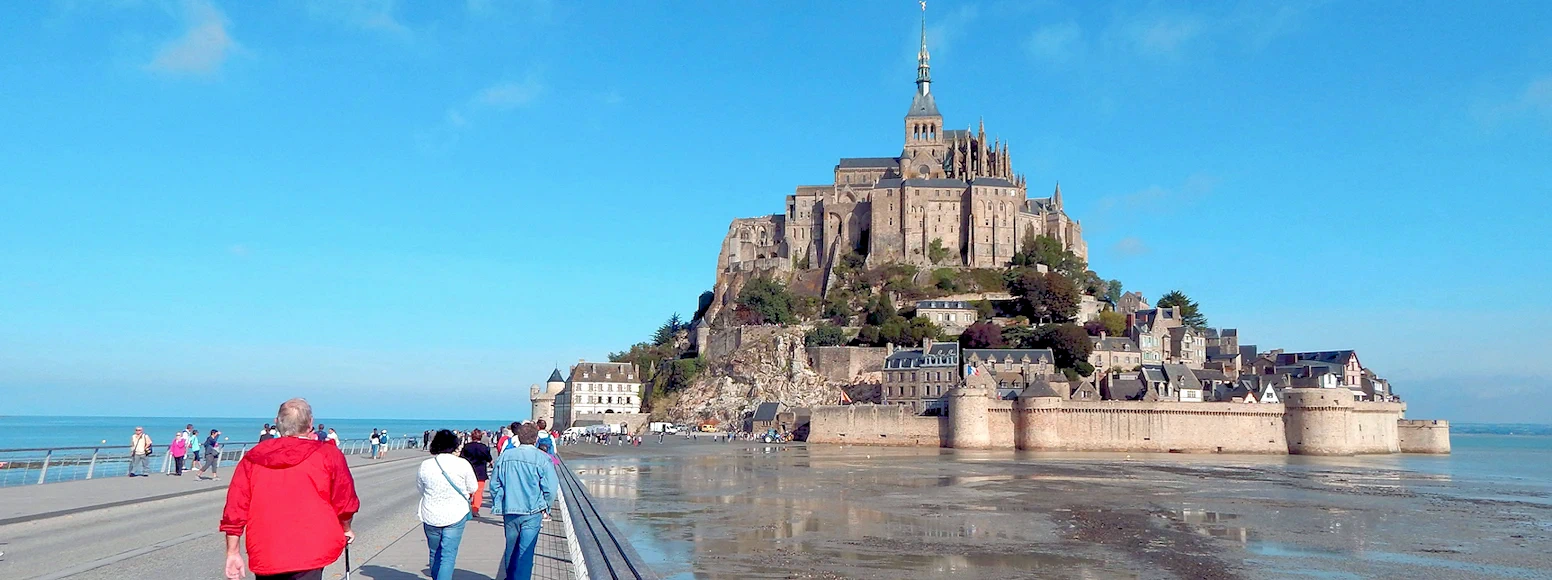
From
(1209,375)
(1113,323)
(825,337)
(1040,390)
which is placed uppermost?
(1113,323)

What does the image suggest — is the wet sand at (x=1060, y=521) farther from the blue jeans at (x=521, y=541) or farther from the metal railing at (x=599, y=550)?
the blue jeans at (x=521, y=541)

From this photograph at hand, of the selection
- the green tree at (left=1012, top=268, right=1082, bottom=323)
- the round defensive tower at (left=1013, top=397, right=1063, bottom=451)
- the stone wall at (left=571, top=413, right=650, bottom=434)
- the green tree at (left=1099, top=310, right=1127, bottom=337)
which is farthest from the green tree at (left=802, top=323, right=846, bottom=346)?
the round defensive tower at (left=1013, top=397, right=1063, bottom=451)

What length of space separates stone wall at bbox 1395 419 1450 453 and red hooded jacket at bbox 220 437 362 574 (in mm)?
75475

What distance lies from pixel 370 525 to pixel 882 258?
252ft

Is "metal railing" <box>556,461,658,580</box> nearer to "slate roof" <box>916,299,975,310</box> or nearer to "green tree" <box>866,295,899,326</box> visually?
"green tree" <box>866,295,899,326</box>

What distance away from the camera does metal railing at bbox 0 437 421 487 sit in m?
21.6

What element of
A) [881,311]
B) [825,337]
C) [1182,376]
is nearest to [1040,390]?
[1182,376]

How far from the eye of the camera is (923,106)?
104 meters

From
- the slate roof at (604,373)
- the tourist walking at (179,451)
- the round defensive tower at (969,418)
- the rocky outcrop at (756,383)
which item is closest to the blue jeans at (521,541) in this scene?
the tourist walking at (179,451)

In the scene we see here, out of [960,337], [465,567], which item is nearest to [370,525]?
[465,567]

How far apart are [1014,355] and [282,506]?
2608 inches

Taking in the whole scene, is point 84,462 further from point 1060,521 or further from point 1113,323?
point 1113,323

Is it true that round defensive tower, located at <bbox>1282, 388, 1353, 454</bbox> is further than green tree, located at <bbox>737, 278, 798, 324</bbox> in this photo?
No

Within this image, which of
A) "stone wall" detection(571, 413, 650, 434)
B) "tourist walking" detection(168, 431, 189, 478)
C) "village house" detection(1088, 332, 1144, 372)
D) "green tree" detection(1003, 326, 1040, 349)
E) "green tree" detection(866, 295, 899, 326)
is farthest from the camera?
"green tree" detection(866, 295, 899, 326)
